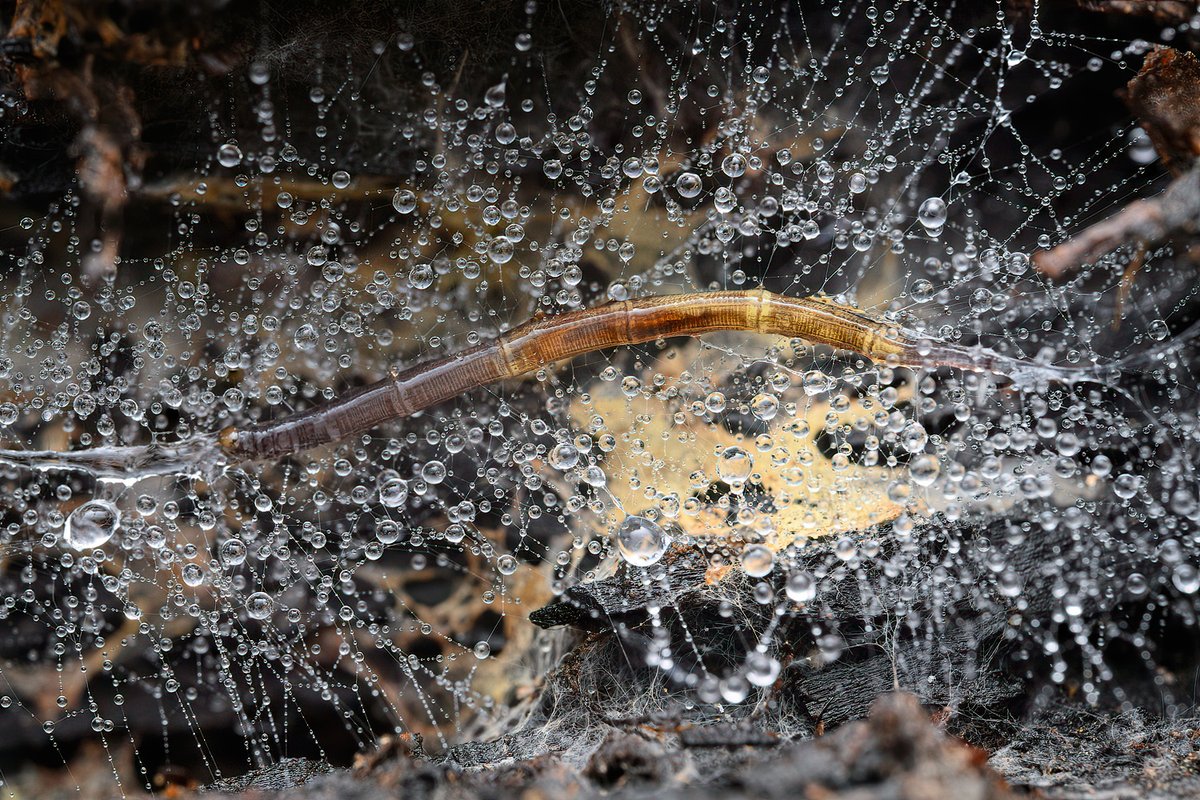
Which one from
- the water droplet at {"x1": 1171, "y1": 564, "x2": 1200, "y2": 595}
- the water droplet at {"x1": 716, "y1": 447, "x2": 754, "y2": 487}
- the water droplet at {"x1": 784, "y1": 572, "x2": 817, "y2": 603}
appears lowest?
the water droplet at {"x1": 1171, "y1": 564, "x2": 1200, "y2": 595}

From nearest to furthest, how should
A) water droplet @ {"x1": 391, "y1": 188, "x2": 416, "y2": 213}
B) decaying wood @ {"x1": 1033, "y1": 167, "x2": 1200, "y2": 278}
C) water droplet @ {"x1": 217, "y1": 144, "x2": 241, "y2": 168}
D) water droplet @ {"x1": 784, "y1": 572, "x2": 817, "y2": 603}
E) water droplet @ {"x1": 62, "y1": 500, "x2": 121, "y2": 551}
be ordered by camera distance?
1. decaying wood @ {"x1": 1033, "y1": 167, "x2": 1200, "y2": 278}
2. water droplet @ {"x1": 784, "y1": 572, "x2": 817, "y2": 603}
3. water droplet @ {"x1": 62, "y1": 500, "x2": 121, "y2": 551}
4. water droplet @ {"x1": 217, "y1": 144, "x2": 241, "y2": 168}
5. water droplet @ {"x1": 391, "y1": 188, "x2": 416, "y2": 213}

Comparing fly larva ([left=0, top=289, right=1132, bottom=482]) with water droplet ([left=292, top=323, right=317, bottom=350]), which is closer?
fly larva ([left=0, top=289, right=1132, bottom=482])

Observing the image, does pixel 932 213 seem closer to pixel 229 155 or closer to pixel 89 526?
pixel 229 155

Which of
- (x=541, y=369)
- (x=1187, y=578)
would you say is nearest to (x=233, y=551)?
Answer: (x=541, y=369)

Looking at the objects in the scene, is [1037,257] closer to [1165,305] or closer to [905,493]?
[1165,305]

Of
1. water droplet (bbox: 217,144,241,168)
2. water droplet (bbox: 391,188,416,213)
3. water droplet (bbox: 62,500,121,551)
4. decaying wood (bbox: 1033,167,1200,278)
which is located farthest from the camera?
water droplet (bbox: 391,188,416,213)

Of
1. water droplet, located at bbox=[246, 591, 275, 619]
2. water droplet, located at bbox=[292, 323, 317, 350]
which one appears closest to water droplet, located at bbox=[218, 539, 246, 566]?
water droplet, located at bbox=[246, 591, 275, 619]

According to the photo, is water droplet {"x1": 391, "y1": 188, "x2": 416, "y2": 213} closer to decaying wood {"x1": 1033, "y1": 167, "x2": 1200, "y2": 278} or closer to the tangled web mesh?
the tangled web mesh

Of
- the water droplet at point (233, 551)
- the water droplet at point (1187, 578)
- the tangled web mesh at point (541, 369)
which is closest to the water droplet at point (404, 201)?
the tangled web mesh at point (541, 369)

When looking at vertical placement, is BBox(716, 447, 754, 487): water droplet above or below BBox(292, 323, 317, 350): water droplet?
below
